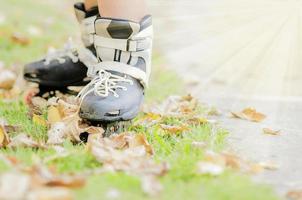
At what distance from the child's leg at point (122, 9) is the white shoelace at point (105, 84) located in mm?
206

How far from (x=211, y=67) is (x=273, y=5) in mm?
850

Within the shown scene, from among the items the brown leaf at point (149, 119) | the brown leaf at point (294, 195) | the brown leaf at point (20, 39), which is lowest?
the brown leaf at point (20, 39)

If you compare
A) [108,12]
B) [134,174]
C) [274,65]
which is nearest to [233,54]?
[274,65]

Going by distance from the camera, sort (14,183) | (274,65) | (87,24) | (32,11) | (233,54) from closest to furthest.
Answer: (14,183) < (87,24) < (274,65) < (233,54) < (32,11)

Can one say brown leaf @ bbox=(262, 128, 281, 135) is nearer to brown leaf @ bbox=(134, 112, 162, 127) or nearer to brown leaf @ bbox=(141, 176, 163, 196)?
brown leaf @ bbox=(134, 112, 162, 127)

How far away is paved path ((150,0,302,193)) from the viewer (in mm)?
2008

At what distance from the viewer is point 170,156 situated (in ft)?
5.89

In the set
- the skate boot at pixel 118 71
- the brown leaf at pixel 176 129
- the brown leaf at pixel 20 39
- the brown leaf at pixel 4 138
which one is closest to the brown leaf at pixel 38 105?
the skate boot at pixel 118 71

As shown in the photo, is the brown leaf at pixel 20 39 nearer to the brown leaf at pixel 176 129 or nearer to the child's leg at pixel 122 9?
the child's leg at pixel 122 9

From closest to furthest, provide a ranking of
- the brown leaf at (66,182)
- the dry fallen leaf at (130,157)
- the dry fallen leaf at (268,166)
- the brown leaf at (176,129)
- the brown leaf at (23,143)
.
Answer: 1. the brown leaf at (66,182)
2. the dry fallen leaf at (130,157)
3. the dry fallen leaf at (268,166)
4. the brown leaf at (23,143)
5. the brown leaf at (176,129)

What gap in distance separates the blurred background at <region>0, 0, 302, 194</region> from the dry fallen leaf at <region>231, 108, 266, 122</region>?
4cm

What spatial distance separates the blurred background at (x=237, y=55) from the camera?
2.15 metres

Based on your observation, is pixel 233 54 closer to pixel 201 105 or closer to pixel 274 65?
pixel 274 65

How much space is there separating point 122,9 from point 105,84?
10.7 inches
